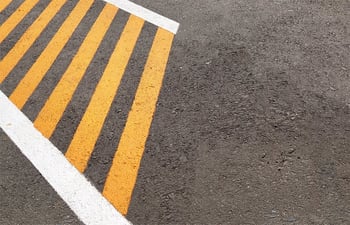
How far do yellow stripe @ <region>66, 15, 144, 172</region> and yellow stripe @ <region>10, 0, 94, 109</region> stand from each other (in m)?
0.80

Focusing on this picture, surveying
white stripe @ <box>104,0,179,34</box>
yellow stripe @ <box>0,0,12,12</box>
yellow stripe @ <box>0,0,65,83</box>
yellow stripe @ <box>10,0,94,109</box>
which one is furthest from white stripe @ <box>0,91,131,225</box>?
yellow stripe @ <box>0,0,12,12</box>

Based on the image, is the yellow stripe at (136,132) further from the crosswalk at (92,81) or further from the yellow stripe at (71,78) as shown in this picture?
the yellow stripe at (71,78)

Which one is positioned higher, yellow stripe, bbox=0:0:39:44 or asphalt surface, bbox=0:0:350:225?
asphalt surface, bbox=0:0:350:225

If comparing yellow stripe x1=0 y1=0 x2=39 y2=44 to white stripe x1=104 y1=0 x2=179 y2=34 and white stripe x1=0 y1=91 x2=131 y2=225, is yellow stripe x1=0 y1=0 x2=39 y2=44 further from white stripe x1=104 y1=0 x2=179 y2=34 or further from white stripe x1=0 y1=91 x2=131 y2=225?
white stripe x1=0 y1=91 x2=131 y2=225

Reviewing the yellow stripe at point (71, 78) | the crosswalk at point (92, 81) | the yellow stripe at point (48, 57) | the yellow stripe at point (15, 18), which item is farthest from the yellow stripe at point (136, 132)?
the yellow stripe at point (15, 18)

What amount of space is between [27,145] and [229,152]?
2.04 meters

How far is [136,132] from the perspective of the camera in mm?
4348

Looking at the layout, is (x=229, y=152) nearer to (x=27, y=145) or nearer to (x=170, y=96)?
(x=170, y=96)

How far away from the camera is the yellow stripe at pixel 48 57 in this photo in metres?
5.01

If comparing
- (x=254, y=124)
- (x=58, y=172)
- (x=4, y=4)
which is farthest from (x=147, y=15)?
(x=58, y=172)

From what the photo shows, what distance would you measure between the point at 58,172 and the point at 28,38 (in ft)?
9.20

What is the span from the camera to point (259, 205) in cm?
353

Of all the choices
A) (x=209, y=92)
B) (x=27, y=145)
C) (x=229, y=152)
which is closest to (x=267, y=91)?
(x=209, y=92)

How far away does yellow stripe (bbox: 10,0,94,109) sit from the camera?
5.01 m
